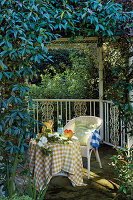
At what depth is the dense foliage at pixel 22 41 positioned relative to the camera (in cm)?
236

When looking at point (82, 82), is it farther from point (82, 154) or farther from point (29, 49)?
point (29, 49)

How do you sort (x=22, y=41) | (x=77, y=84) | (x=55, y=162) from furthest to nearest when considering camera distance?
(x=77, y=84), (x=55, y=162), (x=22, y=41)

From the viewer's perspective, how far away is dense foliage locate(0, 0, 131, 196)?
7.73ft

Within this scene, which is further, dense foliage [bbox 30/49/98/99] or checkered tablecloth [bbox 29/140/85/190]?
dense foliage [bbox 30/49/98/99]

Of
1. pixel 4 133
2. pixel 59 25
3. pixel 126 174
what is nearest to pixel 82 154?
pixel 126 174

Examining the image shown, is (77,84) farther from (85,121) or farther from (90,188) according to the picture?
(90,188)

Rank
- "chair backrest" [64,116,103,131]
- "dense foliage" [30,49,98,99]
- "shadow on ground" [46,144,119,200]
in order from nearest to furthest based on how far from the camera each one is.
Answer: "shadow on ground" [46,144,119,200] → "chair backrest" [64,116,103,131] → "dense foliage" [30,49,98,99]

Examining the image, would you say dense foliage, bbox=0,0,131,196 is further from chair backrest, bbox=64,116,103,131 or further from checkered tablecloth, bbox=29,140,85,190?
chair backrest, bbox=64,116,103,131

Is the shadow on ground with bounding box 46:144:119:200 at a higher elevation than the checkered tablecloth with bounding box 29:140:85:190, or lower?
lower

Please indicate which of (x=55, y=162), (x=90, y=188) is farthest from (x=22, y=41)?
(x=90, y=188)

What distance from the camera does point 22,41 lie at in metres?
2.40

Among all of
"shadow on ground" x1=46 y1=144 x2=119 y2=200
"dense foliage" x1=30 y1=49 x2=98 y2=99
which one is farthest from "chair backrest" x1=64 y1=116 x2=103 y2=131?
"dense foliage" x1=30 y1=49 x2=98 y2=99

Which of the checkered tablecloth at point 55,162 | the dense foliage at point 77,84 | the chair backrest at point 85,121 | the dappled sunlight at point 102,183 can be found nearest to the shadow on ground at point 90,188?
the dappled sunlight at point 102,183

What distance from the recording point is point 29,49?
2.36m
